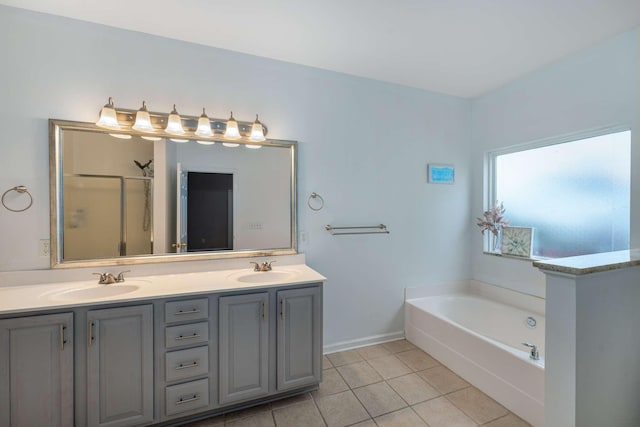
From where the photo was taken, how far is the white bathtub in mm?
1778

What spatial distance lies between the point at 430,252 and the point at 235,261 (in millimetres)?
2011

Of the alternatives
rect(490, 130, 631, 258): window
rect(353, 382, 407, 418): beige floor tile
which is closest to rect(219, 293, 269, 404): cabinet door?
rect(353, 382, 407, 418): beige floor tile

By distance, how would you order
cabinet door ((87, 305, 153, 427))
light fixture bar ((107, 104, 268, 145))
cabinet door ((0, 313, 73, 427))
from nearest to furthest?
1. cabinet door ((0, 313, 73, 427))
2. cabinet door ((87, 305, 153, 427))
3. light fixture bar ((107, 104, 268, 145))

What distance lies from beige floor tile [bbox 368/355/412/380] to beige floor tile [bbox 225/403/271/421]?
0.93 meters

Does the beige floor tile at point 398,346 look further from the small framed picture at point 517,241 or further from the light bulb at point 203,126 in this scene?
the light bulb at point 203,126

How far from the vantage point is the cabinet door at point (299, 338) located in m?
1.86

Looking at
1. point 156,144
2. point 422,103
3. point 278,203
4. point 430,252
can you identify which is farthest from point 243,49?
point 430,252

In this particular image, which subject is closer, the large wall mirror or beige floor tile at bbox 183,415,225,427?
beige floor tile at bbox 183,415,225,427

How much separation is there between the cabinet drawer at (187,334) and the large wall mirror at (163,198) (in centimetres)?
61

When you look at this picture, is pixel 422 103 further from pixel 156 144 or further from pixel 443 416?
pixel 443 416

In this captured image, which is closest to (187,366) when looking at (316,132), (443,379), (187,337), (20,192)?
(187,337)

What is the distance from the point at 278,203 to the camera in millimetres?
2406

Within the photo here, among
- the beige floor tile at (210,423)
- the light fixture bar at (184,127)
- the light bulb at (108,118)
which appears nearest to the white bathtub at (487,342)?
the beige floor tile at (210,423)

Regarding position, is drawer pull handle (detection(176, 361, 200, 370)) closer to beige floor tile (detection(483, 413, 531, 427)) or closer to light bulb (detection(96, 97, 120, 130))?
light bulb (detection(96, 97, 120, 130))
